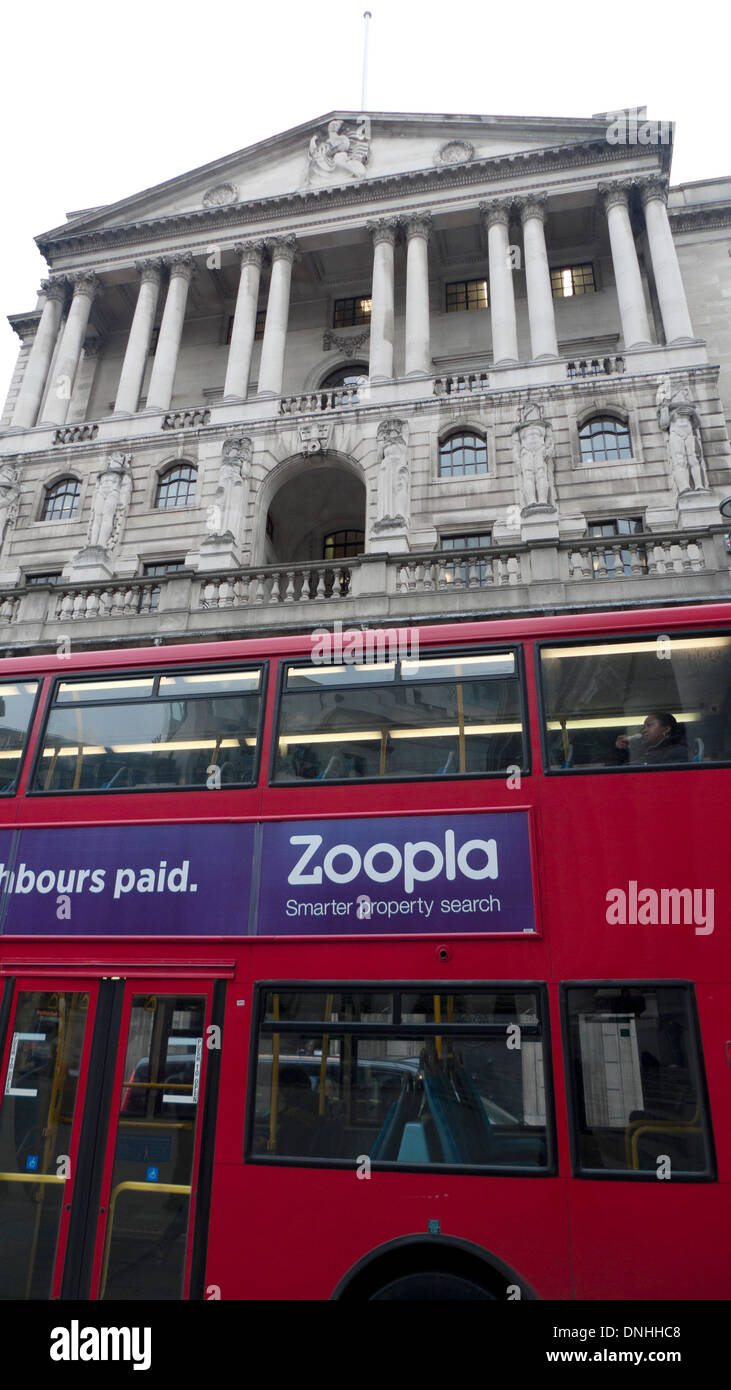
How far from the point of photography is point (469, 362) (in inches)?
1014

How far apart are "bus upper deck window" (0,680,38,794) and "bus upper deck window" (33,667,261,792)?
0.72 feet

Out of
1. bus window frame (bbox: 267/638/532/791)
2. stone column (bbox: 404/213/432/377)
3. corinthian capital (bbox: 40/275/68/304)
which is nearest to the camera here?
bus window frame (bbox: 267/638/532/791)

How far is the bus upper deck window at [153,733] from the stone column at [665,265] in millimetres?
20235

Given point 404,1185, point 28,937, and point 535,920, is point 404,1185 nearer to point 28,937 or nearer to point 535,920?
point 535,920

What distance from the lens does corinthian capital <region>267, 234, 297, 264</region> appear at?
26594 mm

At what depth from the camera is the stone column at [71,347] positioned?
85.0ft

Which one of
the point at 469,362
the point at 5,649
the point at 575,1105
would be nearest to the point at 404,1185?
the point at 575,1105

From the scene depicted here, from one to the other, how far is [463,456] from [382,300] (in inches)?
290

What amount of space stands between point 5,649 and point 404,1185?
604 inches

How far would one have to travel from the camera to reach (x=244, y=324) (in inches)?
1018

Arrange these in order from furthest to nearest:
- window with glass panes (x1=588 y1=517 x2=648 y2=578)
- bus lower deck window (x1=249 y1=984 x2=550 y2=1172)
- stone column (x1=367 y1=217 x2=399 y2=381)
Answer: stone column (x1=367 y1=217 x2=399 y2=381)
window with glass panes (x1=588 y1=517 x2=648 y2=578)
bus lower deck window (x1=249 y1=984 x2=550 y2=1172)

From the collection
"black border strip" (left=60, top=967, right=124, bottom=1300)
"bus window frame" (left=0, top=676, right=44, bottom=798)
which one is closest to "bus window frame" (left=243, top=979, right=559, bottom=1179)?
"black border strip" (left=60, top=967, right=124, bottom=1300)

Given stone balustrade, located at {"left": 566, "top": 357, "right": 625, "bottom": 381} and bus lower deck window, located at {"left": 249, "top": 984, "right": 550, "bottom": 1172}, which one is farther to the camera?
stone balustrade, located at {"left": 566, "top": 357, "right": 625, "bottom": 381}

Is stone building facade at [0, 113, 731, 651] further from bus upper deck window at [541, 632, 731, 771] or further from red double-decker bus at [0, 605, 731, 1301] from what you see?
red double-decker bus at [0, 605, 731, 1301]
